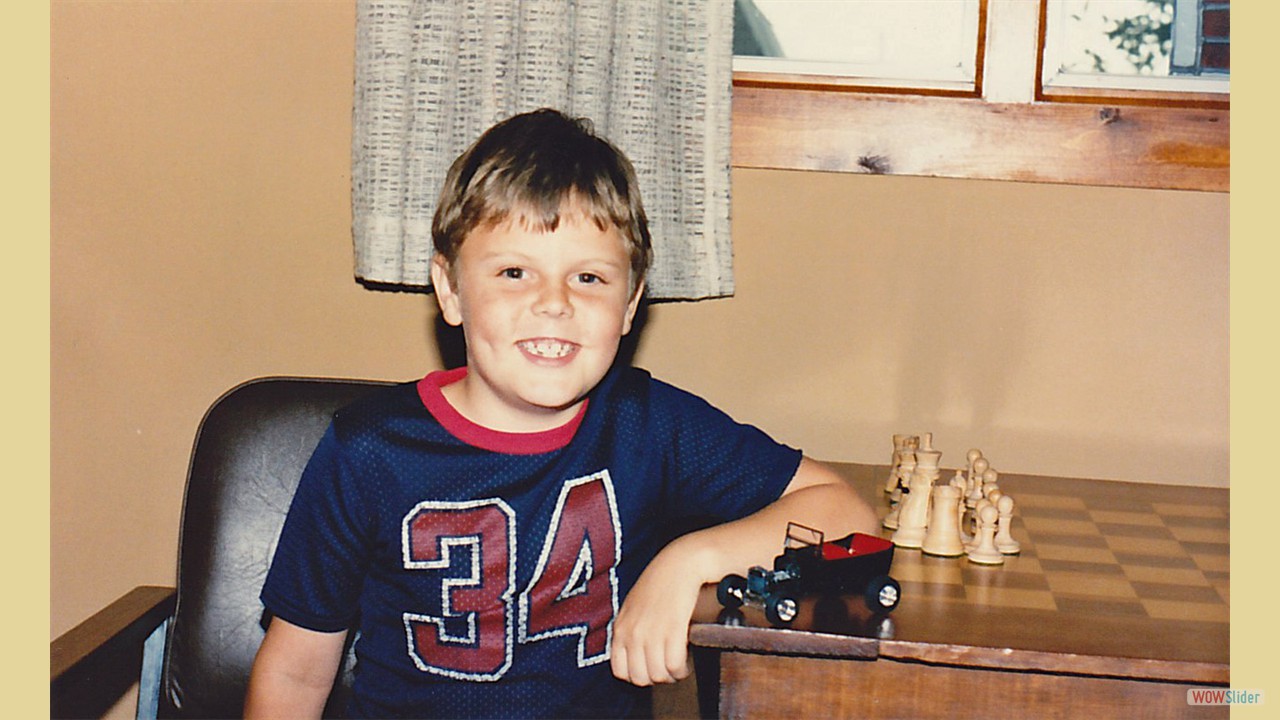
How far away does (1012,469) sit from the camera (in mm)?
2105

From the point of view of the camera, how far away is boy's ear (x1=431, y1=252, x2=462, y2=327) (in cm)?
150

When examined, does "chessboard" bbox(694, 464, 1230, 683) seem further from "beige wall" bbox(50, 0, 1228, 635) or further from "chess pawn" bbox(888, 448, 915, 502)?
"beige wall" bbox(50, 0, 1228, 635)

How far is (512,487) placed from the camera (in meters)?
1.47

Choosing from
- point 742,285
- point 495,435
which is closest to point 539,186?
point 495,435

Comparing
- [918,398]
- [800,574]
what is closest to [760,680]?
[800,574]

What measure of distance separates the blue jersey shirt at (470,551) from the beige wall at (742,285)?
628 millimetres

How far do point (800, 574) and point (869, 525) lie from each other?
0.22 m

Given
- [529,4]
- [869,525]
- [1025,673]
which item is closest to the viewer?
[1025,673]

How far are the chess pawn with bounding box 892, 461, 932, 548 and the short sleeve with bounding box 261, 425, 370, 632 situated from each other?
0.65 metres

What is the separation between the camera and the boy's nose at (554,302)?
1389mm

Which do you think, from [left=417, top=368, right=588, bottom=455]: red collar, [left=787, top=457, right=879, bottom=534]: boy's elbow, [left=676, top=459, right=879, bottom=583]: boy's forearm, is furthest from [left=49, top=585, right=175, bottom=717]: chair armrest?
[left=787, top=457, right=879, bottom=534]: boy's elbow

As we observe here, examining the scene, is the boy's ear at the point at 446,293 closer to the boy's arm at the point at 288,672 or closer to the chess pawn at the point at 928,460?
the boy's arm at the point at 288,672

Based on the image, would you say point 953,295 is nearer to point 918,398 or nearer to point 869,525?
point 918,398

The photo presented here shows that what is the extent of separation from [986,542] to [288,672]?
0.83 meters
